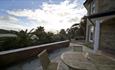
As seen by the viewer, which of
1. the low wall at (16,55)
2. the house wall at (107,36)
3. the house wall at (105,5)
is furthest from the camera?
the house wall at (105,5)

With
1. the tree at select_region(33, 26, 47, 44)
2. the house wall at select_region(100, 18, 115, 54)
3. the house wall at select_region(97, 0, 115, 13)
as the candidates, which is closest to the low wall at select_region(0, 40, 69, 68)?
the tree at select_region(33, 26, 47, 44)

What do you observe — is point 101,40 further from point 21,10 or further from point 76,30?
point 76,30

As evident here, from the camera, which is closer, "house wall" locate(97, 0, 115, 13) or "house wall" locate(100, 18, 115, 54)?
"house wall" locate(100, 18, 115, 54)

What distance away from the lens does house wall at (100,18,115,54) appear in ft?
28.6

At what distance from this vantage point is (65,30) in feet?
73.6

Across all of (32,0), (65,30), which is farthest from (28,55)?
(65,30)

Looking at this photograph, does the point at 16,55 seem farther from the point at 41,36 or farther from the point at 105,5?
the point at 105,5

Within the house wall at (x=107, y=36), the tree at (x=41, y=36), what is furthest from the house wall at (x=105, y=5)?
the tree at (x=41, y=36)

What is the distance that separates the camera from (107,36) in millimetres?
9133

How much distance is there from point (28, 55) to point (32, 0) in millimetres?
4857

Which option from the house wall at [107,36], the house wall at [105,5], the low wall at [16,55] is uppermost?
the house wall at [105,5]

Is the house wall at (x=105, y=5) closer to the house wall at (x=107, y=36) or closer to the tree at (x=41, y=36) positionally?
the house wall at (x=107, y=36)

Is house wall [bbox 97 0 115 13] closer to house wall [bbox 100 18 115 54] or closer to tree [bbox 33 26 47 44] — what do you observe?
house wall [bbox 100 18 115 54]

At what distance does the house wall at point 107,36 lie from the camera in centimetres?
873
